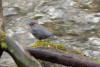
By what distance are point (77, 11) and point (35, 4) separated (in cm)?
136

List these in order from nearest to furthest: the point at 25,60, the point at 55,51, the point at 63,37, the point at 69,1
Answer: the point at 25,60, the point at 55,51, the point at 63,37, the point at 69,1

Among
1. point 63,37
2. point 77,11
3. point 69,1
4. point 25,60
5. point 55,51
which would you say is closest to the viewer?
point 25,60

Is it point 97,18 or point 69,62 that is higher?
point 97,18

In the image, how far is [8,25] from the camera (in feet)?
24.0

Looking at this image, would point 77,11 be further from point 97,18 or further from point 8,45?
point 8,45

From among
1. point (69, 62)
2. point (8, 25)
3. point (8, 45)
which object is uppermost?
point (8, 25)

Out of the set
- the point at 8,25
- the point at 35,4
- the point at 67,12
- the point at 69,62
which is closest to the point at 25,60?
the point at 69,62

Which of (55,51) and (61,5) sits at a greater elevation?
(61,5)

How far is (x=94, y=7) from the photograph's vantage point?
805 centimetres

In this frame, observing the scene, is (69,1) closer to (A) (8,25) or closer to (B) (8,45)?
(A) (8,25)

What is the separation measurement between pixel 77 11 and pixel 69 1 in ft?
2.37

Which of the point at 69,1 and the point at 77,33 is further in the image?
the point at 69,1

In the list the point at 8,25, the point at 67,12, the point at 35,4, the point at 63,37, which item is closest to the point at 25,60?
the point at 63,37

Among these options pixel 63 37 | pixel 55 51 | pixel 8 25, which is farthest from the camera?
pixel 8 25
